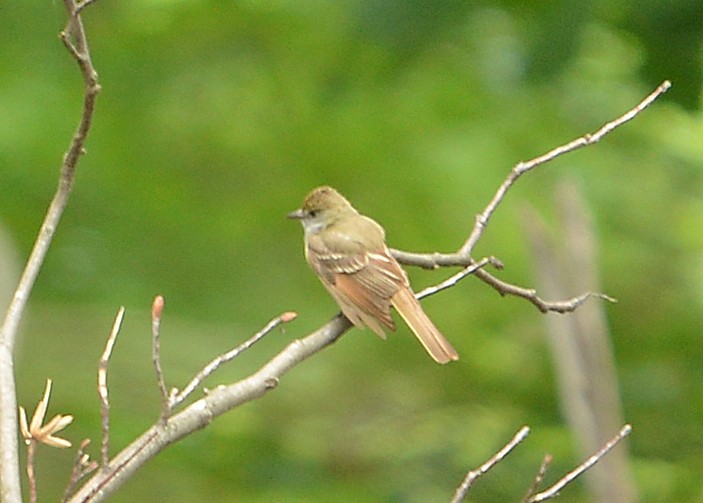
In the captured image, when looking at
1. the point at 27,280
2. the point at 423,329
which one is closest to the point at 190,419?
the point at 27,280

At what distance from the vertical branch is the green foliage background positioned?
3031mm

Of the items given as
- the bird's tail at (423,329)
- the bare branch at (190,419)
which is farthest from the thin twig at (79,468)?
the bird's tail at (423,329)

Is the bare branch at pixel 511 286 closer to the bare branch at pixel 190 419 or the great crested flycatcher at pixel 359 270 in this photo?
the bare branch at pixel 190 419

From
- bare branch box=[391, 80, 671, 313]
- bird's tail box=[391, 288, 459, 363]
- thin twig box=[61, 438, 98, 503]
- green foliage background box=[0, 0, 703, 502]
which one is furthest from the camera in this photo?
green foliage background box=[0, 0, 703, 502]

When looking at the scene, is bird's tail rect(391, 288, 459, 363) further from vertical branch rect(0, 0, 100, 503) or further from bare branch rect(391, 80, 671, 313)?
vertical branch rect(0, 0, 100, 503)

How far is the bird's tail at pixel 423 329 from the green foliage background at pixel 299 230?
3.94 ft

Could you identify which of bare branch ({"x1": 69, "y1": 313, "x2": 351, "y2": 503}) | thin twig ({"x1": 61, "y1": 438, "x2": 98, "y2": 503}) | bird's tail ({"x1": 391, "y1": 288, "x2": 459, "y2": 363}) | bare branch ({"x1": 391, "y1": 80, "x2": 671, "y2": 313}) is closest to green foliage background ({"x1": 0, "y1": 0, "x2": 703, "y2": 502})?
bird's tail ({"x1": 391, "y1": 288, "x2": 459, "y2": 363})

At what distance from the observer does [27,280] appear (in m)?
2.67

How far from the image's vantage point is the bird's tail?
448cm

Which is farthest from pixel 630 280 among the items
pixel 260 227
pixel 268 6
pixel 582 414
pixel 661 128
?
pixel 582 414

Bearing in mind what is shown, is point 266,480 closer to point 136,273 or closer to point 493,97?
point 136,273

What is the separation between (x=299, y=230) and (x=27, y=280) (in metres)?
4.50

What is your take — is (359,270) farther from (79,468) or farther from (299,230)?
(79,468)

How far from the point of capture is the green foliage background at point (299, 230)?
607 centimetres
